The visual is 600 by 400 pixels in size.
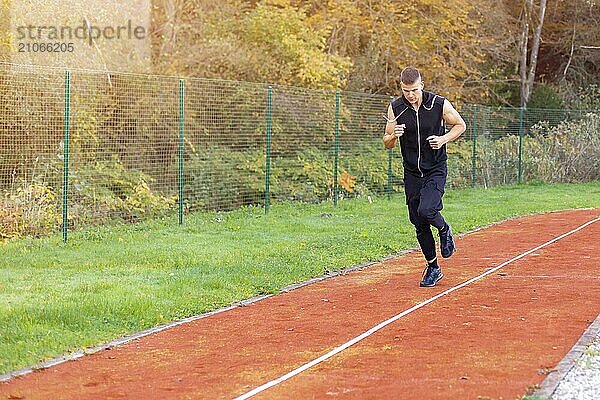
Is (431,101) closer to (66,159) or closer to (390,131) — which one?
(390,131)

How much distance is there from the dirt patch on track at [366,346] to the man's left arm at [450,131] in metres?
1.55

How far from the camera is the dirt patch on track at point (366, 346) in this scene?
280 inches

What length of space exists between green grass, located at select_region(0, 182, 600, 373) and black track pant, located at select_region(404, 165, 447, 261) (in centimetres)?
170

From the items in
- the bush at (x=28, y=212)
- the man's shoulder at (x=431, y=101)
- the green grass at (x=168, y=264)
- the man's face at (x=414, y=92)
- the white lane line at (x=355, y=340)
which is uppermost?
the man's face at (x=414, y=92)

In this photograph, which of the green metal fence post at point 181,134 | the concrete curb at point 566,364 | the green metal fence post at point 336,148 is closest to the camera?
the concrete curb at point 566,364

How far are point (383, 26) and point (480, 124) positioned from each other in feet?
13.9

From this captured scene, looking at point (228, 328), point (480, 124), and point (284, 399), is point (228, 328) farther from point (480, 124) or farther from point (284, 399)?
point (480, 124)

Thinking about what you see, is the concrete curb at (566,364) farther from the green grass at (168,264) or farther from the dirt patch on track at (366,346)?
the green grass at (168,264)

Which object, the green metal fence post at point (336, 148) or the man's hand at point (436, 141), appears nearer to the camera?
the man's hand at point (436, 141)

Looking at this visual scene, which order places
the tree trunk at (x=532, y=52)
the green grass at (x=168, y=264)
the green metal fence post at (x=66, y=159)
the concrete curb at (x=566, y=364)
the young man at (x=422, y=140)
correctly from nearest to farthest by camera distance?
the concrete curb at (x=566, y=364) → the green grass at (x=168, y=264) → the young man at (x=422, y=140) → the green metal fence post at (x=66, y=159) → the tree trunk at (x=532, y=52)

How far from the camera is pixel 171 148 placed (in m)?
19.3

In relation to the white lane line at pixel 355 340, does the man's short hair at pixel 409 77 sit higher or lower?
higher

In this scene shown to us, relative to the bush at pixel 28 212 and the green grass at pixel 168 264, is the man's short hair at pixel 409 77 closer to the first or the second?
the green grass at pixel 168 264

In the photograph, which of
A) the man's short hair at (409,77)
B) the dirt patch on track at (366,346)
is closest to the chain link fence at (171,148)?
the dirt patch on track at (366,346)
